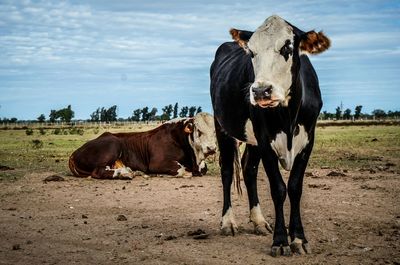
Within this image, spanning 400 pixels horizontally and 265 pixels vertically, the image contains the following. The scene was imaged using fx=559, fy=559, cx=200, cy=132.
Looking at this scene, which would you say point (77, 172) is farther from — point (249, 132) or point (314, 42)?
point (314, 42)

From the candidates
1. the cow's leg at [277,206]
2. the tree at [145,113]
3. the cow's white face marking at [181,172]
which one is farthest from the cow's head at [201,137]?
the tree at [145,113]

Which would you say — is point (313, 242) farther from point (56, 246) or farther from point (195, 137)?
point (195, 137)

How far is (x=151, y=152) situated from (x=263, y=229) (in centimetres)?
814

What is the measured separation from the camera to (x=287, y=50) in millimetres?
6188

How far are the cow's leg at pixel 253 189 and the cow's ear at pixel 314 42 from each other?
2.22 m

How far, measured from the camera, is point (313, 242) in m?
6.95

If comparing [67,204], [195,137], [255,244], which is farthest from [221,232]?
[195,137]

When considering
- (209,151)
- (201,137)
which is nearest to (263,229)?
(209,151)

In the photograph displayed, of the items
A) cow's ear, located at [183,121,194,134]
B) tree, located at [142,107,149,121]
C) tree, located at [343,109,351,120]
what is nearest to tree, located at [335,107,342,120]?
tree, located at [343,109,351,120]

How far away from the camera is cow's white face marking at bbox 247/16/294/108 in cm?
598

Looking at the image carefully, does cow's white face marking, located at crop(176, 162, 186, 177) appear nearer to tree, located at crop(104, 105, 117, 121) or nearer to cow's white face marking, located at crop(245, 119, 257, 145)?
cow's white face marking, located at crop(245, 119, 257, 145)

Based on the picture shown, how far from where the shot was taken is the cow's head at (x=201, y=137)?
49.0 feet

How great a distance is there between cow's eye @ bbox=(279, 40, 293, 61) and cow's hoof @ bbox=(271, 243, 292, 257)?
2115mm

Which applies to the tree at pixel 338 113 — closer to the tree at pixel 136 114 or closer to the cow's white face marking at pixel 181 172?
the tree at pixel 136 114
